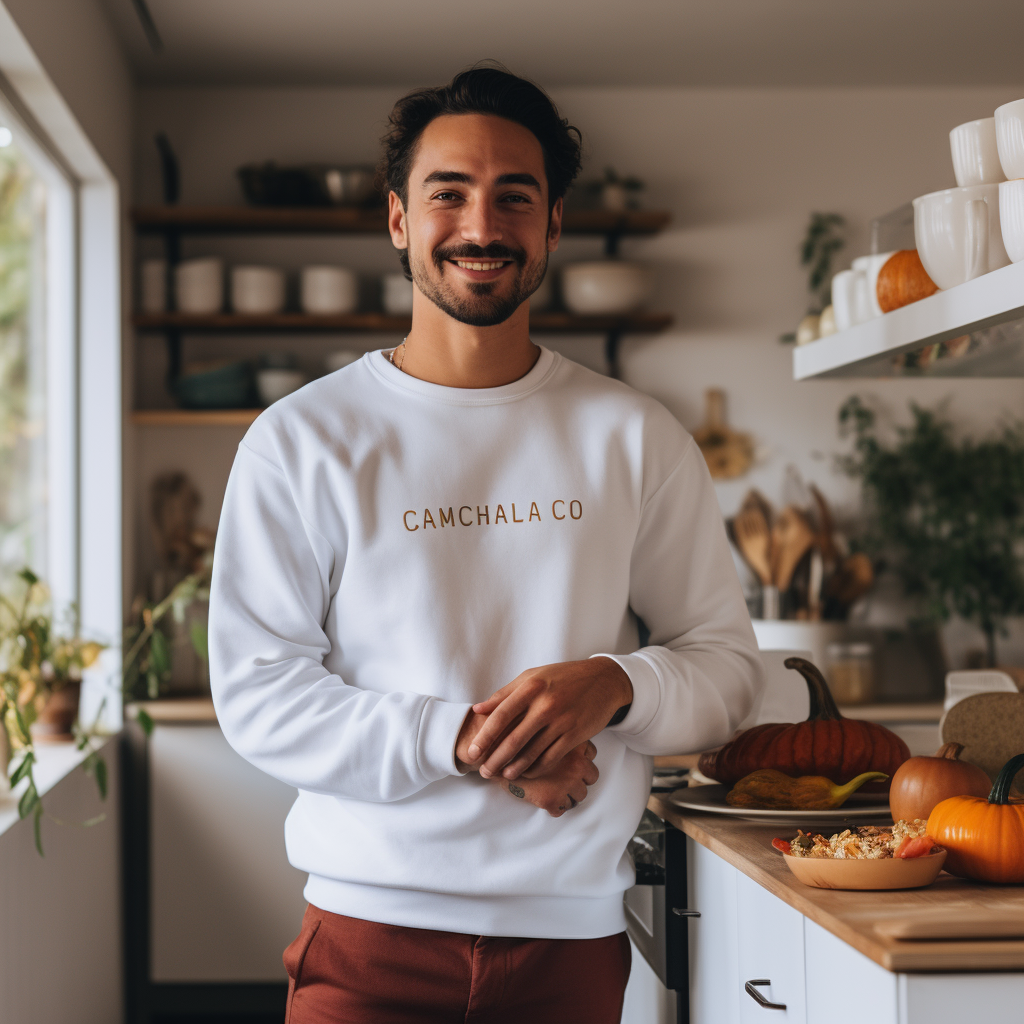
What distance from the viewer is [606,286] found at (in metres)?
3.32

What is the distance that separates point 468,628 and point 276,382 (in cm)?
218

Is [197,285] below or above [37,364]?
above

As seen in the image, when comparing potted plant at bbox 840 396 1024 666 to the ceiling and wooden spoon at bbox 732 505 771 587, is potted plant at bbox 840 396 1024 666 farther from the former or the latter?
the ceiling

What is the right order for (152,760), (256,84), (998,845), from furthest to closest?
(256,84)
(152,760)
(998,845)

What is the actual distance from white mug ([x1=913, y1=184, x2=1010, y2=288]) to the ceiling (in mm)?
1814

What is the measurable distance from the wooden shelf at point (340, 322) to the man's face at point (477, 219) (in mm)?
1953

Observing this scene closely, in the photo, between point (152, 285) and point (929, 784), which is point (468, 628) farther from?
point (152, 285)

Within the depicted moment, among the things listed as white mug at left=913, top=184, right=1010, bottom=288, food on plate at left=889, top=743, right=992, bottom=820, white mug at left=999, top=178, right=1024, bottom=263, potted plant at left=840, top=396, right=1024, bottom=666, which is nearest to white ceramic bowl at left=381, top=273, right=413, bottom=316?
potted plant at left=840, top=396, right=1024, bottom=666

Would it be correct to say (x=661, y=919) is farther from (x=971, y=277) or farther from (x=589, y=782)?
(x=971, y=277)

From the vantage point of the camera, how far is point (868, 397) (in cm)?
358

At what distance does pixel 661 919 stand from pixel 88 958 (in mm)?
1594

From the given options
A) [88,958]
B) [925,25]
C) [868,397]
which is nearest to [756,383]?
[868,397]

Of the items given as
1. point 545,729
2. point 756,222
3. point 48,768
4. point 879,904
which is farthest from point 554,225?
point 756,222

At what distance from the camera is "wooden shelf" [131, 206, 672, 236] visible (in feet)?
10.6
